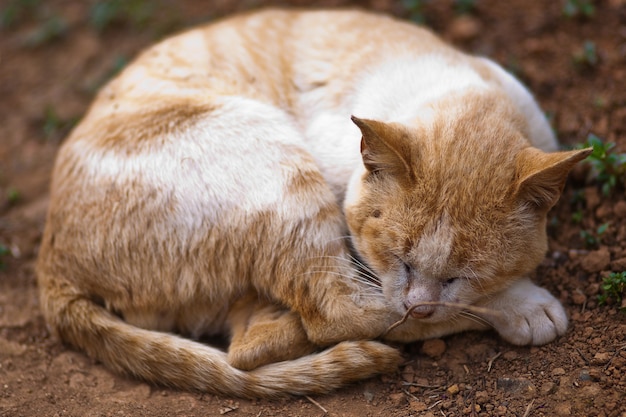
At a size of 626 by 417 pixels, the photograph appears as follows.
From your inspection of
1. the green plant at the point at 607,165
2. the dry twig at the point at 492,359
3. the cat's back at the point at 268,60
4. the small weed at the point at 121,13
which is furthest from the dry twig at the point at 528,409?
the small weed at the point at 121,13

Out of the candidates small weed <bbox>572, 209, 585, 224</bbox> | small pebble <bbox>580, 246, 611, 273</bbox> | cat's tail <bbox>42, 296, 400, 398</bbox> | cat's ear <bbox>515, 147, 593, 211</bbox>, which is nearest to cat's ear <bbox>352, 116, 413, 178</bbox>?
cat's ear <bbox>515, 147, 593, 211</bbox>

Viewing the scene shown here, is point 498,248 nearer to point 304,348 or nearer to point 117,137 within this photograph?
point 304,348

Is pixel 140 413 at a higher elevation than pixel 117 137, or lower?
lower

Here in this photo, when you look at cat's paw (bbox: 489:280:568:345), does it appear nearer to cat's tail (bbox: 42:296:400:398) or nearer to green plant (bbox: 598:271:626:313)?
green plant (bbox: 598:271:626:313)

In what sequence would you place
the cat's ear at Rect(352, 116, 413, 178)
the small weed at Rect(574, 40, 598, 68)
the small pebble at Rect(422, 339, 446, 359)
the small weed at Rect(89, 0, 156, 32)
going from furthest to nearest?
the small weed at Rect(89, 0, 156, 32) < the small weed at Rect(574, 40, 598, 68) < the small pebble at Rect(422, 339, 446, 359) < the cat's ear at Rect(352, 116, 413, 178)

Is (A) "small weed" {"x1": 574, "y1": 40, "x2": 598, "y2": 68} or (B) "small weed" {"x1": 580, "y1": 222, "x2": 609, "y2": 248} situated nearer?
(B) "small weed" {"x1": 580, "y1": 222, "x2": 609, "y2": 248}

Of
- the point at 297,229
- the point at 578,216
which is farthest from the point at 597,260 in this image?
the point at 297,229

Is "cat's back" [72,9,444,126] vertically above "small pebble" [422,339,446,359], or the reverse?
"cat's back" [72,9,444,126]

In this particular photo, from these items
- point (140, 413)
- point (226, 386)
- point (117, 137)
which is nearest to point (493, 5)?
point (117, 137)
